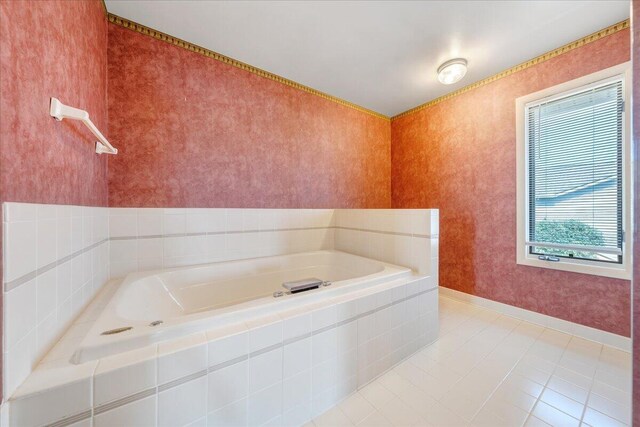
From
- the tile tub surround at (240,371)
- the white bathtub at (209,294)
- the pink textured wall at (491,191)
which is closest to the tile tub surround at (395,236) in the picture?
the white bathtub at (209,294)

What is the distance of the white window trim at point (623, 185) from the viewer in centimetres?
161

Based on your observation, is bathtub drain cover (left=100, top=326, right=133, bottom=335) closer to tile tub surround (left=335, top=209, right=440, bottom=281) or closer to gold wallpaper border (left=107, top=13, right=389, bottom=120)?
tile tub surround (left=335, top=209, right=440, bottom=281)

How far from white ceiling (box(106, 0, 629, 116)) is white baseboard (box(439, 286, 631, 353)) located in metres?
2.24

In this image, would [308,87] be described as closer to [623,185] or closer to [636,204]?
[636,204]

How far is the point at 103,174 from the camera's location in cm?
156

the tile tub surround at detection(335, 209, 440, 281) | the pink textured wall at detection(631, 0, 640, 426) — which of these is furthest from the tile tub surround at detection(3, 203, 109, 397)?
the tile tub surround at detection(335, 209, 440, 281)

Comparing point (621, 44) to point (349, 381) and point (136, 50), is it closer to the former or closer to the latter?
point (349, 381)

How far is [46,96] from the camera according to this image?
875 mm

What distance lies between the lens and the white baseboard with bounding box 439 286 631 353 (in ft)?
5.50

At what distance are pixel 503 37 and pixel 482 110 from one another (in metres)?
0.70

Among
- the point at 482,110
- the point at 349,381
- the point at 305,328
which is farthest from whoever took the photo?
the point at 482,110

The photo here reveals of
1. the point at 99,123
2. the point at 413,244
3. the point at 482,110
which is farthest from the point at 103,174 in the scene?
the point at 482,110

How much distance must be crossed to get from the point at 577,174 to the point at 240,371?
272 cm

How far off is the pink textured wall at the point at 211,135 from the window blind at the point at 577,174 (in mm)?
1847
